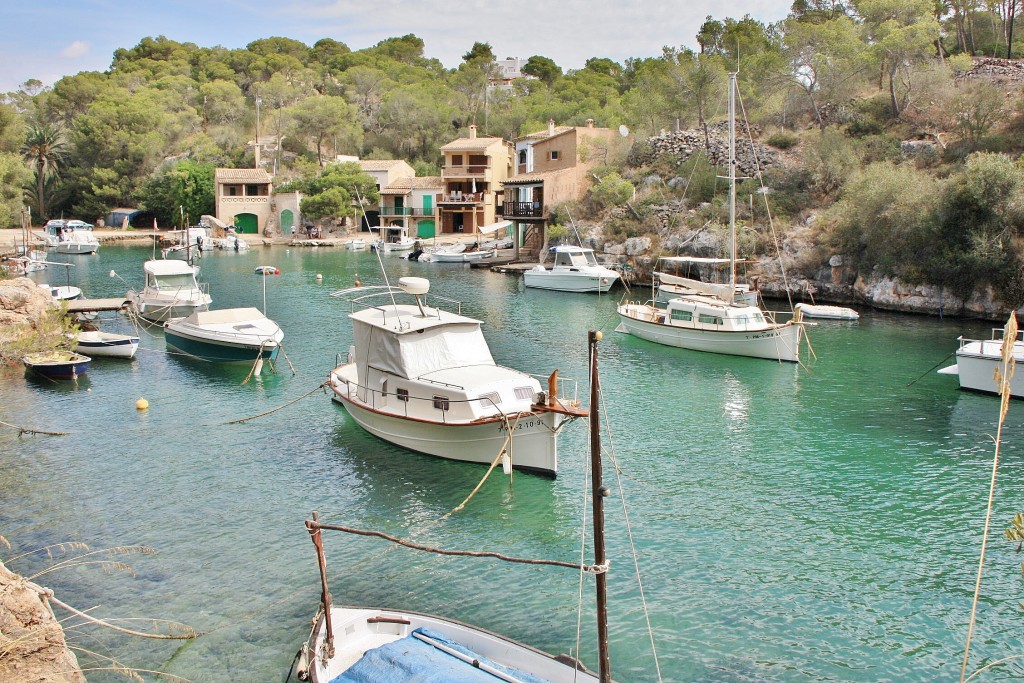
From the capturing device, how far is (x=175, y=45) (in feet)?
513

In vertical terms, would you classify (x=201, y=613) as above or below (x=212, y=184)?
below

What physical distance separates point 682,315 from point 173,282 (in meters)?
25.3

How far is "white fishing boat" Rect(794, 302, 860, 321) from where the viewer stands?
4588cm

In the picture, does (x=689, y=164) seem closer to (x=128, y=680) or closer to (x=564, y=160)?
(x=564, y=160)

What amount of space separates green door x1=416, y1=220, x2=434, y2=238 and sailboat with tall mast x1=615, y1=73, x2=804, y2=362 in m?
55.4

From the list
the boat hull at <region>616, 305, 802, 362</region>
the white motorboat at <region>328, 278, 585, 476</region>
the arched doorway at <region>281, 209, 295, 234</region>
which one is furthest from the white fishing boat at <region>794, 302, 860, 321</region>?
the arched doorway at <region>281, 209, 295, 234</region>

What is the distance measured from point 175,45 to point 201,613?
528ft

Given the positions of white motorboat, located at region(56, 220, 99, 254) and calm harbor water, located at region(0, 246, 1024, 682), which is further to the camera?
white motorboat, located at region(56, 220, 99, 254)

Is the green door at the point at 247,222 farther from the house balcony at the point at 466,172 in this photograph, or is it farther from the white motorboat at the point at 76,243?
the house balcony at the point at 466,172

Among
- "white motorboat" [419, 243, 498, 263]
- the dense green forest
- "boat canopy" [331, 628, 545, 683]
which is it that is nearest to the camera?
"boat canopy" [331, 628, 545, 683]

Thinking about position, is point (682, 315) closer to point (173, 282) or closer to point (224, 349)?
point (224, 349)

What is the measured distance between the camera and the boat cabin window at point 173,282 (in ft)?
144

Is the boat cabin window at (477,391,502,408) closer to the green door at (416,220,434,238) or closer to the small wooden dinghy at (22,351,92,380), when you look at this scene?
the small wooden dinghy at (22,351,92,380)

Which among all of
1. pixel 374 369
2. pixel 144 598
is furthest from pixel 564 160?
pixel 144 598
